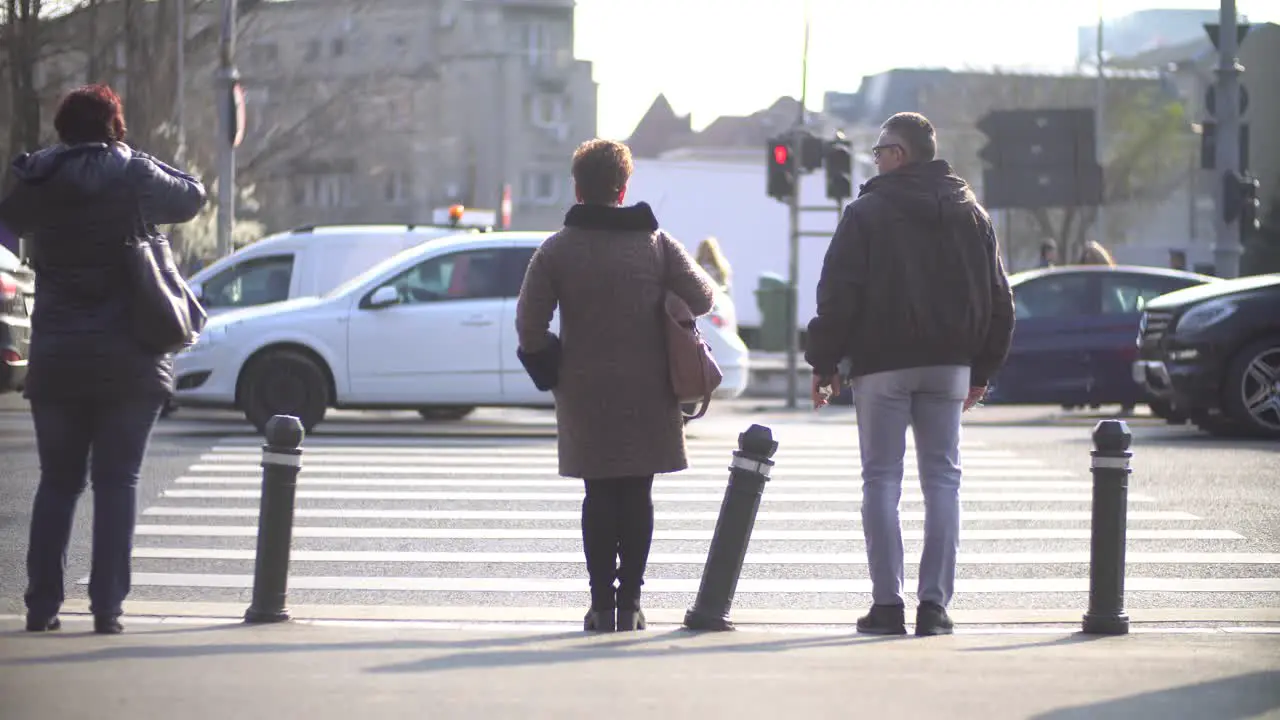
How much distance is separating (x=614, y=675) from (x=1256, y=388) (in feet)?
36.5

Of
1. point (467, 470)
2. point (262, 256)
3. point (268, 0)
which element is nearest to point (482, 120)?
point (268, 0)

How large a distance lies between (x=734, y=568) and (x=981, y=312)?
1.26 m

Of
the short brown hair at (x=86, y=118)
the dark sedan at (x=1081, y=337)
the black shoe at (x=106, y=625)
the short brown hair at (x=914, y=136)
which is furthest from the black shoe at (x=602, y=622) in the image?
the dark sedan at (x=1081, y=337)

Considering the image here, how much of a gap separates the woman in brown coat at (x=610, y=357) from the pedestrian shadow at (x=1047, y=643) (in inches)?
47.8

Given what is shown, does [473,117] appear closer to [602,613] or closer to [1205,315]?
[1205,315]

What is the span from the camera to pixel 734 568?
7340 millimetres

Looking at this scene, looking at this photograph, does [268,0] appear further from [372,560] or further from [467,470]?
[372,560]

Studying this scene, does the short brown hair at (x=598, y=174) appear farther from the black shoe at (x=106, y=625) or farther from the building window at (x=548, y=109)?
the building window at (x=548, y=109)

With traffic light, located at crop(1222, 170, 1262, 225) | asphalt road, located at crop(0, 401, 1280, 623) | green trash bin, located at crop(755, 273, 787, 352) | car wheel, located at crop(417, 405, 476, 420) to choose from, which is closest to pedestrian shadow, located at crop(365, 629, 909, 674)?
asphalt road, located at crop(0, 401, 1280, 623)

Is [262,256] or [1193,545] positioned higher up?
[262,256]

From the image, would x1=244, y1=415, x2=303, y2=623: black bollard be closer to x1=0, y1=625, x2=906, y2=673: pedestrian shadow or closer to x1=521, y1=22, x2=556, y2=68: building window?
x1=0, y1=625, x2=906, y2=673: pedestrian shadow

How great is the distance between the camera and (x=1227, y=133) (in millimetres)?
23766

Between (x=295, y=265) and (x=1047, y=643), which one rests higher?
(x=295, y=265)

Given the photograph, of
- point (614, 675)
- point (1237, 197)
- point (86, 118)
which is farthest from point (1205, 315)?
point (86, 118)
